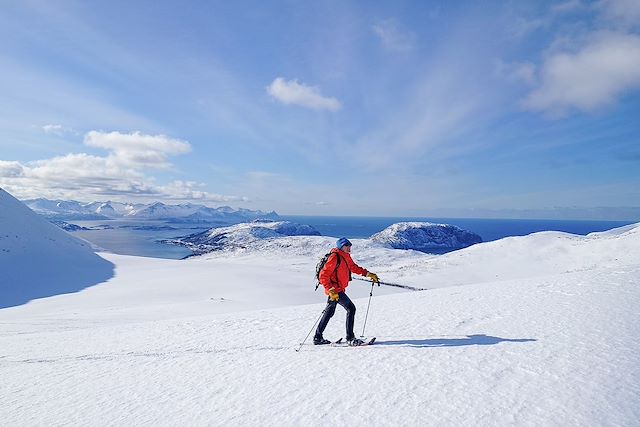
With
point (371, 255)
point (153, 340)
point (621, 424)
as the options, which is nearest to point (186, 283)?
point (153, 340)

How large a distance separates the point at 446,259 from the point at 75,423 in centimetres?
5733

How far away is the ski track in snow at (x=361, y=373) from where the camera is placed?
479cm

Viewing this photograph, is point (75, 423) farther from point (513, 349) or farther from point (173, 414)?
point (513, 349)

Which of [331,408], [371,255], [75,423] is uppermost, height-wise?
[331,408]

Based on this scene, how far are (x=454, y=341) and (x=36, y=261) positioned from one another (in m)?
58.4

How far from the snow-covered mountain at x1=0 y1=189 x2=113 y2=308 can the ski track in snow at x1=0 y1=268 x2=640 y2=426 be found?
33.9 m

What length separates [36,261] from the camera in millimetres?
48031

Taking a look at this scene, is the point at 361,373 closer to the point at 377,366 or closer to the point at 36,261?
the point at 377,366

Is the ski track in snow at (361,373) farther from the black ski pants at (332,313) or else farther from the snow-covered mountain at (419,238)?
the snow-covered mountain at (419,238)

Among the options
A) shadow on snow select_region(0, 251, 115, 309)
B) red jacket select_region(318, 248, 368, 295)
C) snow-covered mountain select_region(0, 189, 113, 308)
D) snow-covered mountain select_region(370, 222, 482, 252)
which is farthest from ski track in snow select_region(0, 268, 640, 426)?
snow-covered mountain select_region(370, 222, 482, 252)

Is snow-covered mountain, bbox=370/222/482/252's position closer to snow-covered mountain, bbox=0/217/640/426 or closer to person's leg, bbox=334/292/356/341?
snow-covered mountain, bbox=0/217/640/426

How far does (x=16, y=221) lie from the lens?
5772 centimetres

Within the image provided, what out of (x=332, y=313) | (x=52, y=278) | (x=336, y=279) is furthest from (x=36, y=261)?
(x=336, y=279)

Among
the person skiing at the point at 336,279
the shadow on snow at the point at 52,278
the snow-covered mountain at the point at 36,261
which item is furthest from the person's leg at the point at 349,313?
the snow-covered mountain at the point at 36,261
